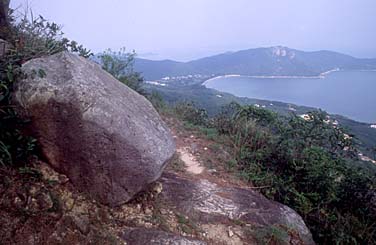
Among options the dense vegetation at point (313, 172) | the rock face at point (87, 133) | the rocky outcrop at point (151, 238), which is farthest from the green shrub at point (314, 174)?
the rock face at point (87, 133)

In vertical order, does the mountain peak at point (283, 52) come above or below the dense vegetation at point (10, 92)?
above

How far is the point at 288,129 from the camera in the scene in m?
6.17

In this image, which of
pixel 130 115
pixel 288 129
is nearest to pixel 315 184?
pixel 288 129

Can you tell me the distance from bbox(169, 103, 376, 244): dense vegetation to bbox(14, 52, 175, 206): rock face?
258 cm

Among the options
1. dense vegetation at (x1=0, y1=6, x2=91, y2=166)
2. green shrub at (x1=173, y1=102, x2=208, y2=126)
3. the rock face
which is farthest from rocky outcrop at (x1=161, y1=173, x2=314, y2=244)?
green shrub at (x1=173, y1=102, x2=208, y2=126)

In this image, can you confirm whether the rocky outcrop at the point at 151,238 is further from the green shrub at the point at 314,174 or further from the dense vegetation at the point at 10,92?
the green shrub at the point at 314,174

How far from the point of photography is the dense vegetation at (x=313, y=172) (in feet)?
15.5

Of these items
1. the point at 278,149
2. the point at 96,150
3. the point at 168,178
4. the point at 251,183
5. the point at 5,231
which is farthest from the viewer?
the point at 278,149

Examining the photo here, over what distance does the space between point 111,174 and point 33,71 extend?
1.27 meters

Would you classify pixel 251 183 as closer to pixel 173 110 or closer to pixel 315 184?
pixel 315 184

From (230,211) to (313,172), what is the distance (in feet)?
6.15

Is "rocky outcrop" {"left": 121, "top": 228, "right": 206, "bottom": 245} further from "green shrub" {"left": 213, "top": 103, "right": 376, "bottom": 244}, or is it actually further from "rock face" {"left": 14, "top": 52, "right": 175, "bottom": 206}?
"green shrub" {"left": 213, "top": 103, "right": 376, "bottom": 244}

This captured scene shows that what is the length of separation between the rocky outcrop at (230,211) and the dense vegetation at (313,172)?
577mm

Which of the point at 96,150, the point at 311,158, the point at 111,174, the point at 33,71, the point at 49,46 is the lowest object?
the point at 311,158
